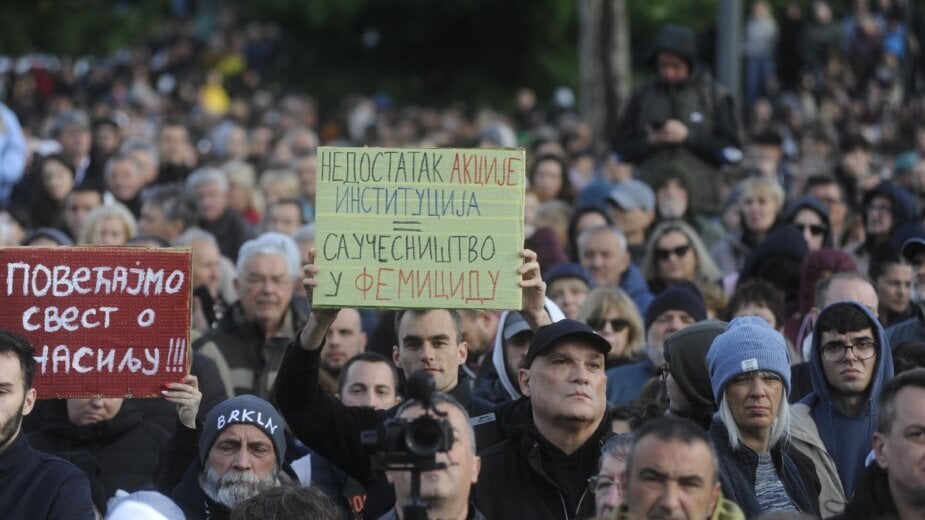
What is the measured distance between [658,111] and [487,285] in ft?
24.8

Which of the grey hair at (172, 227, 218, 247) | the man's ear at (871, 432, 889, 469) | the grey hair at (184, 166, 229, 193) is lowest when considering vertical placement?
the man's ear at (871, 432, 889, 469)

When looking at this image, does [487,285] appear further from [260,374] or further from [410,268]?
[260,374]

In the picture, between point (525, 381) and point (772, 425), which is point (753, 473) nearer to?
point (772, 425)

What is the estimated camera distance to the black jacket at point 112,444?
30.3 ft

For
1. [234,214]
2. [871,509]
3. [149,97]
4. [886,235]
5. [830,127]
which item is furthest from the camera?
[149,97]

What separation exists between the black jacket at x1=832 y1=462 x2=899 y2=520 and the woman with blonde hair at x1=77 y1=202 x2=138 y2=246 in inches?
279

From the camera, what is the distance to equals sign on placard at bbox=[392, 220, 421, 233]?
7.47 m

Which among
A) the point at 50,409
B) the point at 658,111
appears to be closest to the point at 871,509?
the point at 50,409

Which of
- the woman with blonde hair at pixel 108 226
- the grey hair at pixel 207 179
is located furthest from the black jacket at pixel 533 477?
the grey hair at pixel 207 179

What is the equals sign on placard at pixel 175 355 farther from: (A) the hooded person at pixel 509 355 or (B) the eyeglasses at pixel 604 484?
(B) the eyeglasses at pixel 604 484

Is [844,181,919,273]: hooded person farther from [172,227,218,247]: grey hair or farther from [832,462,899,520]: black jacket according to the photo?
[832,462,899,520]: black jacket

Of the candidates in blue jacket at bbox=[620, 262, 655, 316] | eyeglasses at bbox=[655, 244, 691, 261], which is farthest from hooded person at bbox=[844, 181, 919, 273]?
blue jacket at bbox=[620, 262, 655, 316]

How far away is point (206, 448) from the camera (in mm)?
8109

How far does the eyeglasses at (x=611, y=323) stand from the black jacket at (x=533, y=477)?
2.77 metres
